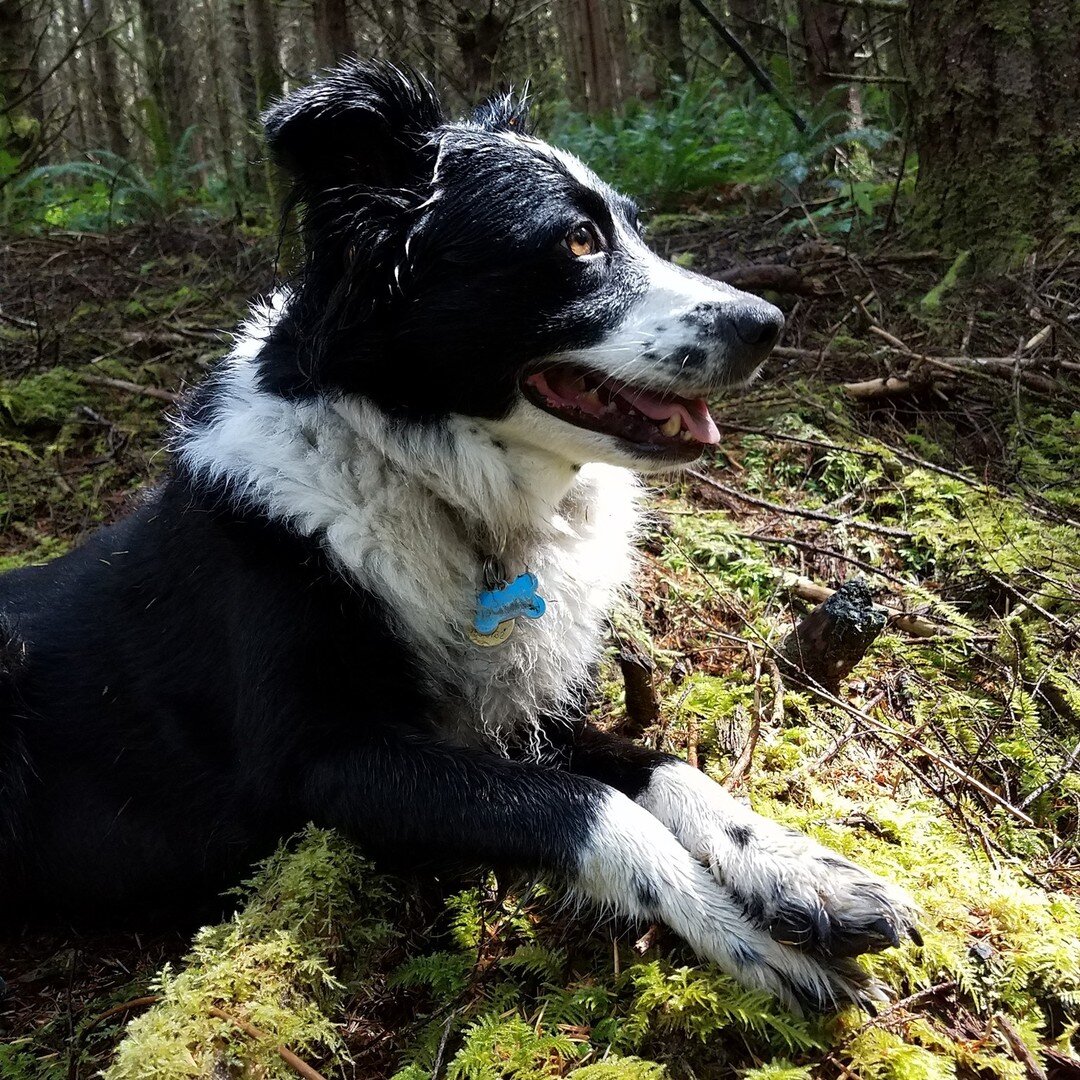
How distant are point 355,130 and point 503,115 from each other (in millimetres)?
628

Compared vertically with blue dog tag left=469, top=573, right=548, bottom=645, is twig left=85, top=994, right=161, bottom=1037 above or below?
below

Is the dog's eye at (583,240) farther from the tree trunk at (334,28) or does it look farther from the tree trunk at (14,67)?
the tree trunk at (14,67)

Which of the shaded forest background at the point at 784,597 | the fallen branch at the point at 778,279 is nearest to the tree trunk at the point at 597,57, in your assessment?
the shaded forest background at the point at 784,597

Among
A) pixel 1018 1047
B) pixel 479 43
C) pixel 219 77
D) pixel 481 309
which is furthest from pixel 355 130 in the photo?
pixel 219 77

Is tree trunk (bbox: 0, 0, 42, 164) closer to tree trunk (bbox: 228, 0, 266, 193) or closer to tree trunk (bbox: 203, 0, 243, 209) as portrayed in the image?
tree trunk (bbox: 228, 0, 266, 193)

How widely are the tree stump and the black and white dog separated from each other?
0.65m


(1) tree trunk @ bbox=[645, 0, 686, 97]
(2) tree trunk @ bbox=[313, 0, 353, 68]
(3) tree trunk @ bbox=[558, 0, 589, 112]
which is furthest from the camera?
(3) tree trunk @ bbox=[558, 0, 589, 112]

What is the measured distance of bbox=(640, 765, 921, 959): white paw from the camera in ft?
6.60

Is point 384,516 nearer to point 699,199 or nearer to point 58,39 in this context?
point 699,199

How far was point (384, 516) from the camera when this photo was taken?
103 inches

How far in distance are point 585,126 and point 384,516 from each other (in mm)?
9930

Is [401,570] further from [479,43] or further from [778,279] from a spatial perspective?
[479,43]

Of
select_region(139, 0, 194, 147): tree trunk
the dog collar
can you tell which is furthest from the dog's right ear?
select_region(139, 0, 194, 147): tree trunk

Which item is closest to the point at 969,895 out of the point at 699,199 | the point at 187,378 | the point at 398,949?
the point at 398,949
